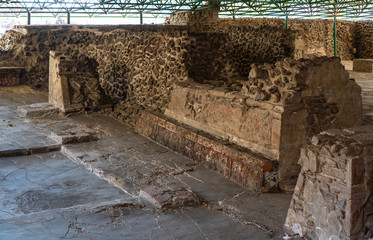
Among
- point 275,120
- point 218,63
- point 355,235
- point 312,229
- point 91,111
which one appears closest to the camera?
point 355,235

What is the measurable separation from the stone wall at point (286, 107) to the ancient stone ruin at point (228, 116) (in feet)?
0.04

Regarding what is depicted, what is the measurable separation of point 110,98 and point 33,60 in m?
3.95

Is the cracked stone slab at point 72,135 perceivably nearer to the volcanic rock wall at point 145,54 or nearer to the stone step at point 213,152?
the stone step at point 213,152

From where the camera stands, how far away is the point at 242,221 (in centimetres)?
432

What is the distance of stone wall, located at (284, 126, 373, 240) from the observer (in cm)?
338

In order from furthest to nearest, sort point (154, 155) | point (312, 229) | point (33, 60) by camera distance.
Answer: point (33, 60), point (154, 155), point (312, 229)

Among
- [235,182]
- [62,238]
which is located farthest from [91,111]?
[62,238]

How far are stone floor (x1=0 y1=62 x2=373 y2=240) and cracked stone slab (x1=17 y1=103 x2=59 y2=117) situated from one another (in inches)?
46.1

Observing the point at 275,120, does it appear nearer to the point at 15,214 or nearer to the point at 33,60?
the point at 15,214

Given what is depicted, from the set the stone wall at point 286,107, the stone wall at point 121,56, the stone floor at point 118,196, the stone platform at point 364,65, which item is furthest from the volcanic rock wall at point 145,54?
the stone platform at point 364,65

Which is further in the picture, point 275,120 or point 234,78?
point 234,78

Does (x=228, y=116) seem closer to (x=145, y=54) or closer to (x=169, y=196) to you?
(x=169, y=196)

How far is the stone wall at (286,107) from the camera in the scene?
517 centimetres

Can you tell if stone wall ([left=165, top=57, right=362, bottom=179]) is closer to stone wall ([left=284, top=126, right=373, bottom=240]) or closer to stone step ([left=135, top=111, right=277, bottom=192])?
stone step ([left=135, top=111, right=277, bottom=192])
